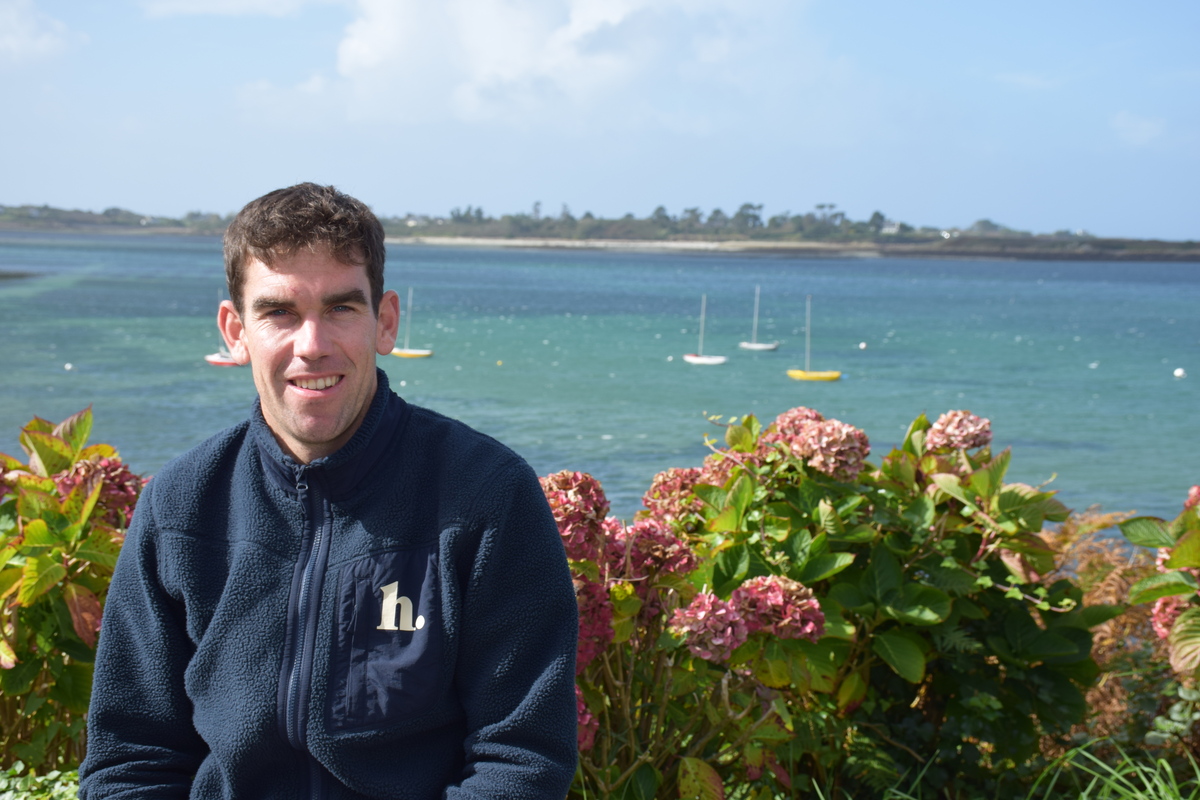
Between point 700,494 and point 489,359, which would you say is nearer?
point 700,494

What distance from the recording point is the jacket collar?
6.07 feet

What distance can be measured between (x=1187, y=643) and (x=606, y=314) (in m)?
68.7

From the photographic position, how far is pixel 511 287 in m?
107

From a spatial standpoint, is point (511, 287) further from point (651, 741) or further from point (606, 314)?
point (651, 741)

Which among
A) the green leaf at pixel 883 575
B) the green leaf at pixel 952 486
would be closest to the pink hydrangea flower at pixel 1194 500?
the green leaf at pixel 952 486

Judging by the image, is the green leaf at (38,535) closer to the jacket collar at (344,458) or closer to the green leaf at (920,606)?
the jacket collar at (344,458)

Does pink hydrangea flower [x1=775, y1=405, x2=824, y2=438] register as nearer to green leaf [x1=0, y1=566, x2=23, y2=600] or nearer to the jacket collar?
the jacket collar

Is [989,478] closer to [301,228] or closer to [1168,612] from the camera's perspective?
[1168,612]

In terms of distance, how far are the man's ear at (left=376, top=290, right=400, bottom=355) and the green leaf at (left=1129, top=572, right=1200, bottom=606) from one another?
2321 mm

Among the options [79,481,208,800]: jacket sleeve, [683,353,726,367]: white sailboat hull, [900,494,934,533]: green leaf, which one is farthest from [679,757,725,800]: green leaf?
[683,353,726,367]: white sailboat hull

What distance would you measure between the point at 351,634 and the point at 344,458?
0.98ft

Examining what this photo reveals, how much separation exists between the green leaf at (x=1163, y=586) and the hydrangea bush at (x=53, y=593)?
9.19 ft

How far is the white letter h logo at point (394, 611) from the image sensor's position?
1781 millimetres

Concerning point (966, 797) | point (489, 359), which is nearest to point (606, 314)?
point (489, 359)
